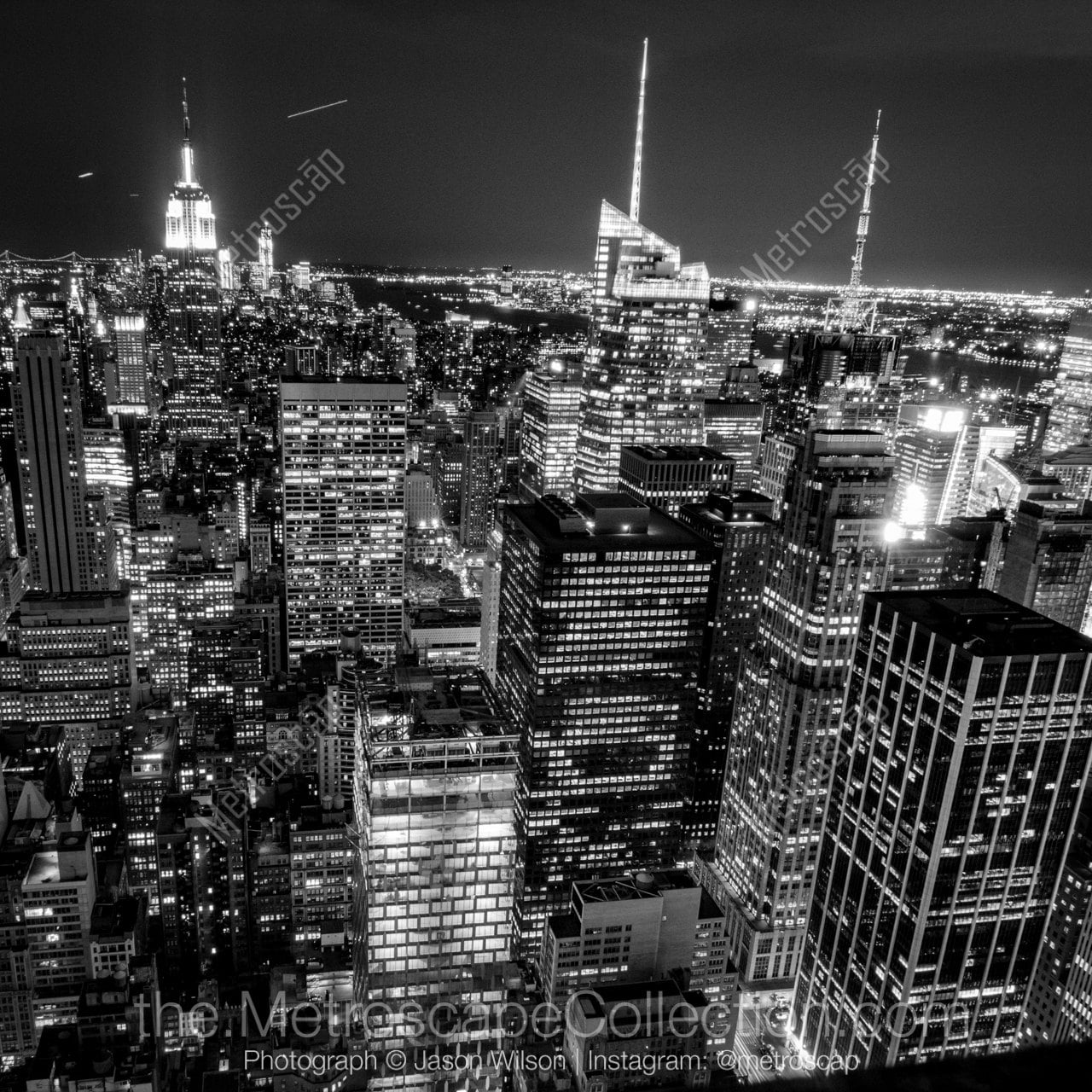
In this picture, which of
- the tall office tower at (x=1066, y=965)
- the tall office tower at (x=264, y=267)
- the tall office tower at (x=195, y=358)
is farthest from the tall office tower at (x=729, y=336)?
the tall office tower at (x=264, y=267)

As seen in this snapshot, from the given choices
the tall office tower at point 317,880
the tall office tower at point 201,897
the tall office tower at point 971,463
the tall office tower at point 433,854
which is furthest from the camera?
the tall office tower at point 971,463

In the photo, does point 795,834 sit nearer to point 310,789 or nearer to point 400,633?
point 310,789

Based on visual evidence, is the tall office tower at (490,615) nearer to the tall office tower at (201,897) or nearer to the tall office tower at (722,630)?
the tall office tower at (722,630)

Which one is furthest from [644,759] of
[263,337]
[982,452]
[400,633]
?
[263,337]

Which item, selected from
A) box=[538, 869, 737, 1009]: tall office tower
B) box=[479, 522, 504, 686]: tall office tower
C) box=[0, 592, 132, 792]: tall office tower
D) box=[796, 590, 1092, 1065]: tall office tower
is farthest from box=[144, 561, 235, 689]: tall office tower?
box=[796, 590, 1092, 1065]: tall office tower

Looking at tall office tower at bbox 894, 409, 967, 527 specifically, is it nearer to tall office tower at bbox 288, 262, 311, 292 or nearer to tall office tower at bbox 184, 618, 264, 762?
tall office tower at bbox 184, 618, 264, 762

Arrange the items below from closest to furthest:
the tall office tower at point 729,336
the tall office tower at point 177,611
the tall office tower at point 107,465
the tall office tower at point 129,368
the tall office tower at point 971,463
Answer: the tall office tower at point 177,611
the tall office tower at point 107,465
the tall office tower at point 971,463
the tall office tower at point 729,336
the tall office tower at point 129,368
